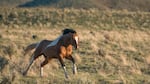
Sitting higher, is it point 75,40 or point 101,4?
point 75,40

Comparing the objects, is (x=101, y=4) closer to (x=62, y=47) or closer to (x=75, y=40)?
(x=62, y=47)

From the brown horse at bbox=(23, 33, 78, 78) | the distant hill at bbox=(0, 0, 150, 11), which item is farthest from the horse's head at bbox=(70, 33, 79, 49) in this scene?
the distant hill at bbox=(0, 0, 150, 11)

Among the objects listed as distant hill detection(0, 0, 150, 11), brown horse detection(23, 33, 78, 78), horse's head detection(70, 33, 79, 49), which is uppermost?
horse's head detection(70, 33, 79, 49)

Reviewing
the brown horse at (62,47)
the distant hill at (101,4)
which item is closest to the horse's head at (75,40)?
the brown horse at (62,47)

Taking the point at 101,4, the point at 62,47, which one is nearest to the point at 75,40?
the point at 62,47

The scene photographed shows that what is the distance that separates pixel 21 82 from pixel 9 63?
2.82 meters

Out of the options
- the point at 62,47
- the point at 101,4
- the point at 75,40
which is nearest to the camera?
the point at 75,40

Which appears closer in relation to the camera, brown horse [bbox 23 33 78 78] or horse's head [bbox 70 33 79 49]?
horse's head [bbox 70 33 79 49]

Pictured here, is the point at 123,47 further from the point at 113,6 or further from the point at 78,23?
the point at 113,6

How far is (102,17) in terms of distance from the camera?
5100 cm

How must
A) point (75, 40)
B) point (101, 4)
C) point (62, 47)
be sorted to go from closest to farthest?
point (75, 40) → point (62, 47) → point (101, 4)

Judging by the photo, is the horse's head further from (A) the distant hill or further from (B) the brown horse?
(A) the distant hill

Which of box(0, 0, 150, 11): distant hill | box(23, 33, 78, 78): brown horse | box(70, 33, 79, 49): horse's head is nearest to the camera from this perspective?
box(70, 33, 79, 49): horse's head

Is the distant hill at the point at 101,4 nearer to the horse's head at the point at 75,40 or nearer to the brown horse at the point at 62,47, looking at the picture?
the brown horse at the point at 62,47
